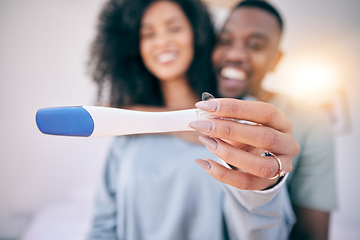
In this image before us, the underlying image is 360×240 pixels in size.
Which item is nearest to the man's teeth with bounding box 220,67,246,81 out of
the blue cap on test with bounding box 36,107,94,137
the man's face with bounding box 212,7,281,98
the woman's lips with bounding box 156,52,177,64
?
the man's face with bounding box 212,7,281,98

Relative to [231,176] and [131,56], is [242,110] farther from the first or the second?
[131,56]

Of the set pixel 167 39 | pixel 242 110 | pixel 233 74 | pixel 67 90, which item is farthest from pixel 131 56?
pixel 242 110

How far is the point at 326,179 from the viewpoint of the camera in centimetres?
41

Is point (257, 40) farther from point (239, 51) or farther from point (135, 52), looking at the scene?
point (135, 52)

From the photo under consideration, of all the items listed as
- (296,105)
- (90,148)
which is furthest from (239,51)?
(90,148)

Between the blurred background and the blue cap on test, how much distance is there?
1.98ft

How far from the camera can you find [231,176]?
0.58ft

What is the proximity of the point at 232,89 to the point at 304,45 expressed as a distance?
0.57 meters

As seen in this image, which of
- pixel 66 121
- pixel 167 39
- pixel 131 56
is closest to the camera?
pixel 66 121

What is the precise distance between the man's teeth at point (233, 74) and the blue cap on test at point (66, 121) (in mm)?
373

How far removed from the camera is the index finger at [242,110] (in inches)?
6.2

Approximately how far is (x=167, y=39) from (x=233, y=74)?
0.16 m

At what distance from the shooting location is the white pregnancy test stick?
0.14 meters

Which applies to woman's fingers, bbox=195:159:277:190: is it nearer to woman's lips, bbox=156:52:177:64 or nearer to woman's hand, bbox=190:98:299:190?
woman's hand, bbox=190:98:299:190
